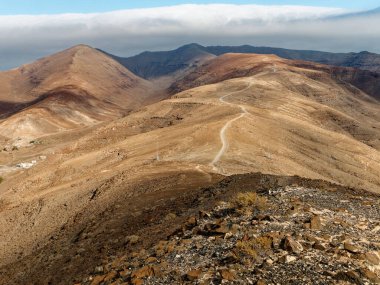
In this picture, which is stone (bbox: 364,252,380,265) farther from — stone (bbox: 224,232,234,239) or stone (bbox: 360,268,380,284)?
stone (bbox: 224,232,234,239)

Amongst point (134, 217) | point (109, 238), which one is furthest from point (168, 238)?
point (134, 217)

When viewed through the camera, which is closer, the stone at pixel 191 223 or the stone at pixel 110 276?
the stone at pixel 110 276

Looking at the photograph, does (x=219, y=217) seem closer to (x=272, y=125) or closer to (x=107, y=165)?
(x=107, y=165)

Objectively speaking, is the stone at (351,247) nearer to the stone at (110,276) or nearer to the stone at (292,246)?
the stone at (292,246)

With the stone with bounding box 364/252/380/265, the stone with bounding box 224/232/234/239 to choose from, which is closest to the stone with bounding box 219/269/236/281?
the stone with bounding box 224/232/234/239

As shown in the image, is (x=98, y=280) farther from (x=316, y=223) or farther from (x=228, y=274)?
(x=316, y=223)

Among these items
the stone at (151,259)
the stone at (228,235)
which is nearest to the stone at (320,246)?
the stone at (228,235)
